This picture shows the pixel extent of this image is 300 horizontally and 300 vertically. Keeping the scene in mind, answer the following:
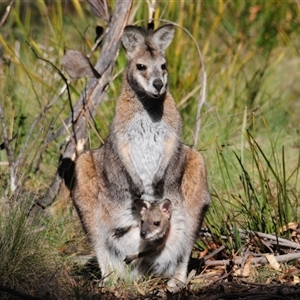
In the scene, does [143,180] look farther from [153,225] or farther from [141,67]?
[141,67]

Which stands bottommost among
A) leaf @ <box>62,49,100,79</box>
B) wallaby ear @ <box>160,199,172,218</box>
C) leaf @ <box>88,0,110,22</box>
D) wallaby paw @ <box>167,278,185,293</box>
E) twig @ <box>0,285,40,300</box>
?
wallaby paw @ <box>167,278,185,293</box>

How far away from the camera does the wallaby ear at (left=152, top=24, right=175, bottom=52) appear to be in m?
5.53

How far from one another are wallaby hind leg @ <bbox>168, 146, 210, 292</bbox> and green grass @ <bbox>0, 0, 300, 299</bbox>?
0.86ft

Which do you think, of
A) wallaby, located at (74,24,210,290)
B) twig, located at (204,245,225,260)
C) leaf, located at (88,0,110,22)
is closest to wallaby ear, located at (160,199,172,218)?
wallaby, located at (74,24,210,290)

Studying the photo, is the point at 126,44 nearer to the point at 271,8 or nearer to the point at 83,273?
the point at 83,273

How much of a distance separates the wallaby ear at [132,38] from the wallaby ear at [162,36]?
89 mm

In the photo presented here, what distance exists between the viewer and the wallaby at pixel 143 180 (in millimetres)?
5348

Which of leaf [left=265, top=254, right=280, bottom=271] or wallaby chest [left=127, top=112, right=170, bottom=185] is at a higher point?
wallaby chest [left=127, top=112, right=170, bottom=185]

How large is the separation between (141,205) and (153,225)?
0.16 meters

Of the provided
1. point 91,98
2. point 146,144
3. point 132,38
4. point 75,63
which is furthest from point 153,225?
point 91,98

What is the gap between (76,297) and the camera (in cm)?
462

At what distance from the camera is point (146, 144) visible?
17.7ft

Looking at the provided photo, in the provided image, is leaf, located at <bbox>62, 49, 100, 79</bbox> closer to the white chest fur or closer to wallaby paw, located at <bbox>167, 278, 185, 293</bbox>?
the white chest fur

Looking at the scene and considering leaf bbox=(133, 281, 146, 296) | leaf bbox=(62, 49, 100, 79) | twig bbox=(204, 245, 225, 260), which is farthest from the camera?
leaf bbox=(62, 49, 100, 79)
